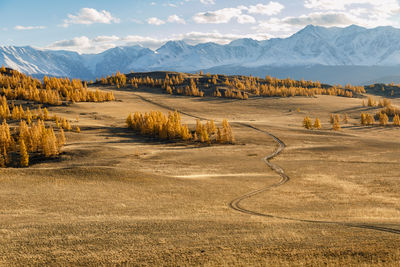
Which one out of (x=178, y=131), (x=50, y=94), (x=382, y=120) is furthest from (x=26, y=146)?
(x=382, y=120)

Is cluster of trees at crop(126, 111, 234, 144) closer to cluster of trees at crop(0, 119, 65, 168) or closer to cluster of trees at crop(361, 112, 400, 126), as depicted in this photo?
cluster of trees at crop(0, 119, 65, 168)

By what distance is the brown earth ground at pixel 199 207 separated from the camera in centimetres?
1962

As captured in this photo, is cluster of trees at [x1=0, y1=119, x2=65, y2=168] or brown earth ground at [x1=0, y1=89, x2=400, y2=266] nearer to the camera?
brown earth ground at [x1=0, y1=89, x2=400, y2=266]

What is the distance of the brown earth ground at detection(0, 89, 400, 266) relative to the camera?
1962 centimetres

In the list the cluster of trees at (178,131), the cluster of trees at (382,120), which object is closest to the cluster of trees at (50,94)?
the cluster of trees at (178,131)

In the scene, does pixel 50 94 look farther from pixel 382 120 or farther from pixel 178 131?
pixel 382 120

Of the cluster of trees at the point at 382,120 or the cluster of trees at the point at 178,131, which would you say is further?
the cluster of trees at the point at 382,120

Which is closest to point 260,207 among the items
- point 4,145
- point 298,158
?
point 298,158

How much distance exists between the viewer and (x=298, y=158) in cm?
6775

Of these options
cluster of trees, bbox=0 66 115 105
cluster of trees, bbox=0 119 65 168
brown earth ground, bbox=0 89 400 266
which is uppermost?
cluster of trees, bbox=0 66 115 105

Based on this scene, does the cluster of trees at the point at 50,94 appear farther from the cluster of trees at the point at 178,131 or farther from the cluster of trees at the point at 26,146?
the cluster of trees at the point at 26,146

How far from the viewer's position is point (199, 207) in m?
32.3

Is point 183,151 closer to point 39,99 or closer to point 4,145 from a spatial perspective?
point 4,145

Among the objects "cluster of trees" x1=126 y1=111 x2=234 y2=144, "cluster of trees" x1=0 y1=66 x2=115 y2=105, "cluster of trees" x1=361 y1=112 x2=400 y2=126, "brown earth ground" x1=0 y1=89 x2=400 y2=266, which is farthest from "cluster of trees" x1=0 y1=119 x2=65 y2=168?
"cluster of trees" x1=361 y1=112 x2=400 y2=126
